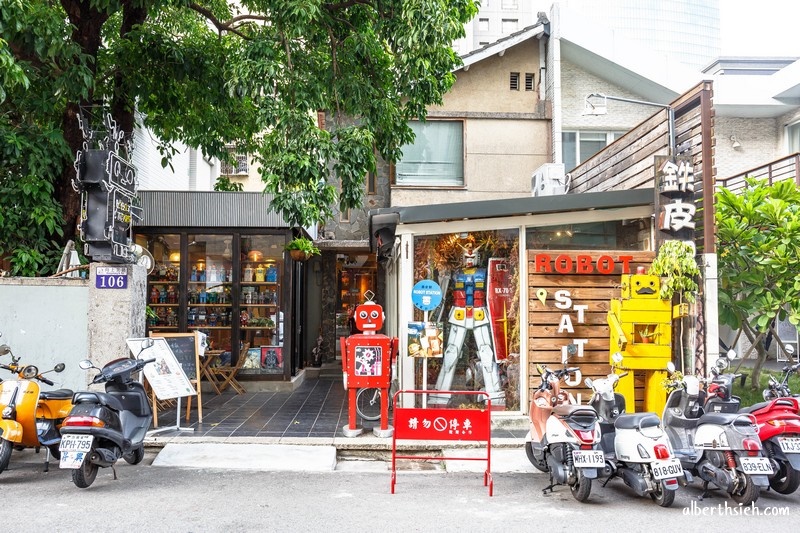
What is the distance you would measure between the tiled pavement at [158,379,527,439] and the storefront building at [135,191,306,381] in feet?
3.22

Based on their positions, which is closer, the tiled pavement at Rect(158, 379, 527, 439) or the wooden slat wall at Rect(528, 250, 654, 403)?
the tiled pavement at Rect(158, 379, 527, 439)

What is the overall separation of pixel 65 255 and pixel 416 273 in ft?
17.0

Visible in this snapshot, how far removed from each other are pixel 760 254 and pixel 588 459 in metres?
→ 5.89

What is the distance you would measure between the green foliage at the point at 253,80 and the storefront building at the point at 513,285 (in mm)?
1695

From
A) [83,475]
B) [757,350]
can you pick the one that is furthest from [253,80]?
[757,350]

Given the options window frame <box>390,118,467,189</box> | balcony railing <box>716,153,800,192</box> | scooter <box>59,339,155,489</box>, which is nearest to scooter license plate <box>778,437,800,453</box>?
scooter <box>59,339,155,489</box>

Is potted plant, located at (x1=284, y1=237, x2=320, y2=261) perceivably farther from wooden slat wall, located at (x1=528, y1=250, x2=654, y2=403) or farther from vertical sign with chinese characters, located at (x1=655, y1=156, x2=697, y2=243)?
vertical sign with chinese characters, located at (x1=655, y1=156, x2=697, y2=243)

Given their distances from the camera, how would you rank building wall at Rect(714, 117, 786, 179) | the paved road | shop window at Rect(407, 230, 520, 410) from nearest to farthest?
the paved road → shop window at Rect(407, 230, 520, 410) → building wall at Rect(714, 117, 786, 179)

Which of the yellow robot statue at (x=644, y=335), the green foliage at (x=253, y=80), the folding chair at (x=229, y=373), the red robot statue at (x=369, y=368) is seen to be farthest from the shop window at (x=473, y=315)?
the folding chair at (x=229, y=373)

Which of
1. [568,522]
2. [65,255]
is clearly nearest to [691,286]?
[568,522]

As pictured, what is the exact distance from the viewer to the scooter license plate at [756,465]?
20.1 ft

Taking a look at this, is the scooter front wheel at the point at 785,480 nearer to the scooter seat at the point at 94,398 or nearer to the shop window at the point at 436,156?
the scooter seat at the point at 94,398

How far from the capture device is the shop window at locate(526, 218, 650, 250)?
993 centimetres

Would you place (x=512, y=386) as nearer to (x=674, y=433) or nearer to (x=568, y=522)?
(x=674, y=433)
